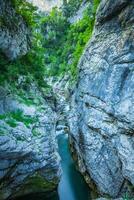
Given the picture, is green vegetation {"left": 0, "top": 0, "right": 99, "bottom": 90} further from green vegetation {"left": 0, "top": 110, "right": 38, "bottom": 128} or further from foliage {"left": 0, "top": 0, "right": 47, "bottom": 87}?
green vegetation {"left": 0, "top": 110, "right": 38, "bottom": 128}

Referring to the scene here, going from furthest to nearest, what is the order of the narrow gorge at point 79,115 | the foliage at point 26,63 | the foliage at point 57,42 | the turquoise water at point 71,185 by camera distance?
the foliage at point 57,42, the turquoise water at point 71,185, the foliage at point 26,63, the narrow gorge at point 79,115

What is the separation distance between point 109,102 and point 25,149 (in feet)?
13.5

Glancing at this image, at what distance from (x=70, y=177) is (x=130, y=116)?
28.0ft

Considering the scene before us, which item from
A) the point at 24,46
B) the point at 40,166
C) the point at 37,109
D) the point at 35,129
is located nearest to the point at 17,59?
the point at 24,46

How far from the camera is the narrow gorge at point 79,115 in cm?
1202

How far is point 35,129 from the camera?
13328 millimetres

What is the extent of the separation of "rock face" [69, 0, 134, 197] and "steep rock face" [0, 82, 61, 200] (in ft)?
6.03

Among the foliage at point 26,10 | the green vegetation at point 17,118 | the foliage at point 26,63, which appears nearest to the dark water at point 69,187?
the green vegetation at point 17,118

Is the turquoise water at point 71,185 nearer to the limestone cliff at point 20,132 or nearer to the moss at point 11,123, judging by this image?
the limestone cliff at point 20,132

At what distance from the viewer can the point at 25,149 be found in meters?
12.2

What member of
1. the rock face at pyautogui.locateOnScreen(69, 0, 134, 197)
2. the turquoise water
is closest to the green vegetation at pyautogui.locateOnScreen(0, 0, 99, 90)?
the rock face at pyautogui.locateOnScreen(69, 0, 134, 197)

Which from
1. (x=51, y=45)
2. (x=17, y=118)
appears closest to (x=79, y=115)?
(x=17, y=118)

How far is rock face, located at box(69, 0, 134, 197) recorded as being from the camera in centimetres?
1184

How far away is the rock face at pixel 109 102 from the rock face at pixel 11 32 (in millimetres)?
3623
